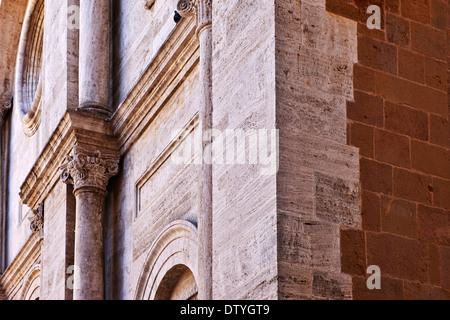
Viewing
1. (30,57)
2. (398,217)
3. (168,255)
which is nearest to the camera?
(398,217)

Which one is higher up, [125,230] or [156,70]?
[156,70]

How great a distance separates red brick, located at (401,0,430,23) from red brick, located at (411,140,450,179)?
1056 millimetres

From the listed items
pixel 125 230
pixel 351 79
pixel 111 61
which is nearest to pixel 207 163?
pixel 351 79

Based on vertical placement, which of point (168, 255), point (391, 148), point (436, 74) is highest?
point (436, 74)

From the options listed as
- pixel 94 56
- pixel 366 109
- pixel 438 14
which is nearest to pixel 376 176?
pixel 366 109

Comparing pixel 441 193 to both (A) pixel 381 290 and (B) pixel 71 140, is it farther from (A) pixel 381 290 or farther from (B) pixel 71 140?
(B) pixel 71 140

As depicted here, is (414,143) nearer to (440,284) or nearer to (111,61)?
(440,284)

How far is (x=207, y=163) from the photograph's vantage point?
930 centimetres

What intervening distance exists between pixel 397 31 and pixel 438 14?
0.57 m

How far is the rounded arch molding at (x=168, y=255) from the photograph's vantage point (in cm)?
1150

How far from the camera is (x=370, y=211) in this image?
8.59 meters
